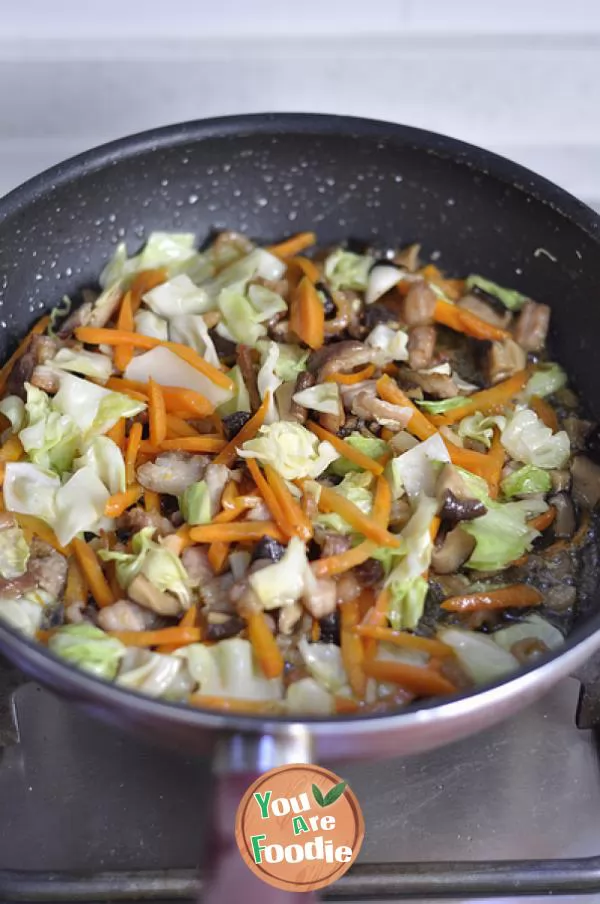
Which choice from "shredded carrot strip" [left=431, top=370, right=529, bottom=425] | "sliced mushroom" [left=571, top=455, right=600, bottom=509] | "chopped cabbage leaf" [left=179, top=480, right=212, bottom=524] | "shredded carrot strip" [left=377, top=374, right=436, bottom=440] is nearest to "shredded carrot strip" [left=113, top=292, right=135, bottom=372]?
"chopped cabbage leaf" [left=179, top=480, right=212, bottom=524]

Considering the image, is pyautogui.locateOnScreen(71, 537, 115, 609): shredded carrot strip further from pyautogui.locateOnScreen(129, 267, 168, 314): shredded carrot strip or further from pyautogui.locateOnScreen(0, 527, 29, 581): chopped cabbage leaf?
pyautogui.locateOnScreen(129, 267, 168, 314): shredded carrot strip

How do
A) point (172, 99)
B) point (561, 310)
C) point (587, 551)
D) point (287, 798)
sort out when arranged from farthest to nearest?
1. point (172, 99)
2. point (561, 310)
3. point (587, 551)
4. point (287, 798)

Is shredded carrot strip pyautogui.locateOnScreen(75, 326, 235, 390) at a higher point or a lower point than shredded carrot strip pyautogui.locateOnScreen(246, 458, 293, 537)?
higher

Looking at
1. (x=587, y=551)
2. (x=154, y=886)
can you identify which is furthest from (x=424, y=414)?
(x=154, y=886)

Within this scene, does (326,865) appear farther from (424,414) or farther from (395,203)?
(395,203)

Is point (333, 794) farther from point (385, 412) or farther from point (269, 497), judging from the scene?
point (385, 412)
